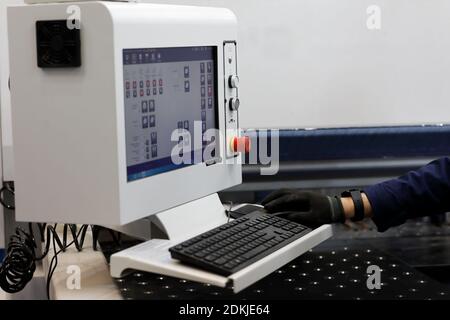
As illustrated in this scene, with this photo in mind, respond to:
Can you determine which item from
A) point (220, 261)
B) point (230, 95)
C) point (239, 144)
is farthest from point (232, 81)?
point (220, 261)

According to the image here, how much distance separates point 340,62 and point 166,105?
686mm

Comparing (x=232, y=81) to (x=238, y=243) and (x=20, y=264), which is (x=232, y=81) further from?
(x=20, y=264)

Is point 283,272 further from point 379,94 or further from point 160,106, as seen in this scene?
Result: point 379,94

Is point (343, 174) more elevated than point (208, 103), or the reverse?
point (208, 103)

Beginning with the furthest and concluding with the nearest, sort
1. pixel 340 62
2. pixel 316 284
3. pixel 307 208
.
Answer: pixel 340 62
pixel 307 208
pixel 316 284

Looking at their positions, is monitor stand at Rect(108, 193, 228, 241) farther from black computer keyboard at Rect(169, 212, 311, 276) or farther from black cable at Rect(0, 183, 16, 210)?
black cable at Rect(0, 183, 16, 210)

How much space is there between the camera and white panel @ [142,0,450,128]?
1.93m

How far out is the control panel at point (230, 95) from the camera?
1601mm

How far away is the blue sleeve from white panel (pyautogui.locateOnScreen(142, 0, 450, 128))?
1.17ft

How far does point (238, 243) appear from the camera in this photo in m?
1.32

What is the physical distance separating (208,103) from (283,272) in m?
0.37

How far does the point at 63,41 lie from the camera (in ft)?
4.18

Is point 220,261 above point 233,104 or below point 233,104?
below
